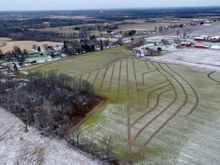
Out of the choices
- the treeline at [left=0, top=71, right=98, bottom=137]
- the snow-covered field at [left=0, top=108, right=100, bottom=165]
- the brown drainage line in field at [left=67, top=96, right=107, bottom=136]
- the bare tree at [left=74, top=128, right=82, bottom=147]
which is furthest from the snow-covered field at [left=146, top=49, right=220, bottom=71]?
the snow-covered field at [left=0, top=108, right=100, bottom=165]

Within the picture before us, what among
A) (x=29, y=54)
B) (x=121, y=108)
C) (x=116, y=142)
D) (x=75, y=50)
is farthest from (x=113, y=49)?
(x=116, y=142)

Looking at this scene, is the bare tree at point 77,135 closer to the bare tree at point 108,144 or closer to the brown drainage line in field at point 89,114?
the brown drainage line in field at point 89,114

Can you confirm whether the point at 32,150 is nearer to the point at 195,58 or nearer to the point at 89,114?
the point at 89,114

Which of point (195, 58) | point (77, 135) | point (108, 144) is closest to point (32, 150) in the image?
point (77, 135)

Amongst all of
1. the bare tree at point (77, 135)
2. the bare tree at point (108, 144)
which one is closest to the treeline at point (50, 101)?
the bare tree at point (77, 135)

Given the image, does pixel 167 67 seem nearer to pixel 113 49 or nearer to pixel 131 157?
pixel 113 49
